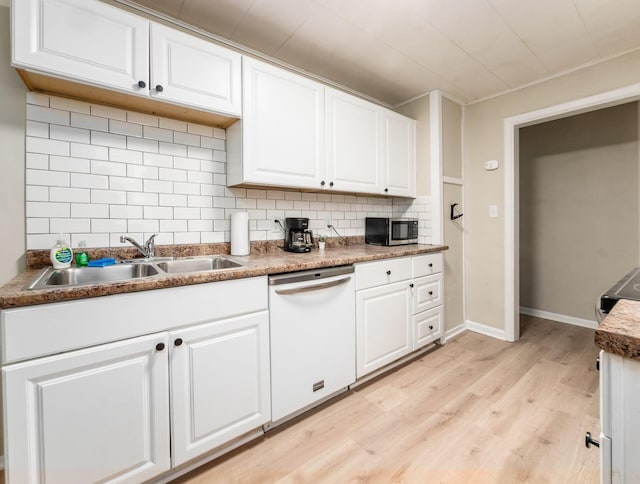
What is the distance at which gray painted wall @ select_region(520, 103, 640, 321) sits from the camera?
9.54ft

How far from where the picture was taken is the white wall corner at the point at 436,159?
2768mm

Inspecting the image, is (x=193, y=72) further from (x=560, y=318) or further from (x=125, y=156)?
(x=560, y=318)

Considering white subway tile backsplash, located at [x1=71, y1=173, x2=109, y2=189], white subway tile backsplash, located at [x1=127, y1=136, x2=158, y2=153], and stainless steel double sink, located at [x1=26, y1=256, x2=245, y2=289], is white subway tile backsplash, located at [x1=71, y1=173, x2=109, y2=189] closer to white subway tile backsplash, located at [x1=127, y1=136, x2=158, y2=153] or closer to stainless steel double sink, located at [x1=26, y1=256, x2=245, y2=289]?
white subway tile backsplash, located at [x1=127, y1=136, x2=158, y2=153]

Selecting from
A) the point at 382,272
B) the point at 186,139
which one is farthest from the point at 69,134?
the point at 382,272

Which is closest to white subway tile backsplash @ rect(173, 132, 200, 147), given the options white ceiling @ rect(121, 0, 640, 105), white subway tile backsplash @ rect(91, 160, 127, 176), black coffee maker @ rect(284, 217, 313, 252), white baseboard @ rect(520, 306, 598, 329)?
white subway tile backsplash @ rect(91, 160, 127, 176)

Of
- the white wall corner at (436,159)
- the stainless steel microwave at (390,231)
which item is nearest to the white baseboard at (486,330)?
the white wall corner at (436,159)

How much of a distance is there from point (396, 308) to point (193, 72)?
200 centimetres

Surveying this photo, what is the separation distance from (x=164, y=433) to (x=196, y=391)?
0.61 ft

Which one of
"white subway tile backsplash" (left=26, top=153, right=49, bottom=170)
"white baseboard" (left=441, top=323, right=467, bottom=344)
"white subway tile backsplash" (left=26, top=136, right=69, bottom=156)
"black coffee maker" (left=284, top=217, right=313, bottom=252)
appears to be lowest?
"white baseboard" (left=441, top=323, right=467, bottom=344)

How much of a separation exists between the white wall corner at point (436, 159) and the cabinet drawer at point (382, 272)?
69cm

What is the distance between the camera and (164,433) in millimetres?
1243

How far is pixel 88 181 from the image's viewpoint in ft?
5.17

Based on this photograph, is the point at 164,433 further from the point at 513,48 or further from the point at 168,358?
the point at 513,48

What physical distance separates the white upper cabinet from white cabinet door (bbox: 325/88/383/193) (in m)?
0.74
